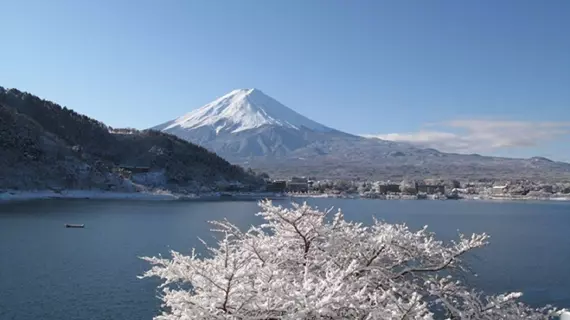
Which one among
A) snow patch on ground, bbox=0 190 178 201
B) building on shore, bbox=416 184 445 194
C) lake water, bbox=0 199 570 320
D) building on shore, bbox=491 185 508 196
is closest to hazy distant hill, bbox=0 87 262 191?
snow patch on ground, bbox=0 190 178 201

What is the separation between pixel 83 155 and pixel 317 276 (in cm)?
7786

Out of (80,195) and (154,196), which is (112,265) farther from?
(154,196)

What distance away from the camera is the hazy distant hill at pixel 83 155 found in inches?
2559

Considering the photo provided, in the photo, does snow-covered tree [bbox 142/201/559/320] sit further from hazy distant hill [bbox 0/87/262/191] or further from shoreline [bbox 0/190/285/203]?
hazy distant hill [bbox 0/87/262/191]

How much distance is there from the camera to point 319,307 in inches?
129

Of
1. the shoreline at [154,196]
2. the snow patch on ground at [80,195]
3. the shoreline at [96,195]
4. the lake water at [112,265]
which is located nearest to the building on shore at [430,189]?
the shoreline at [154,196]

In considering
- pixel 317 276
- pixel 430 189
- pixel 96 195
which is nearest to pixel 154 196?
pixel 96 195

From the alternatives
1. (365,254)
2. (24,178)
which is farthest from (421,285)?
(24,178)

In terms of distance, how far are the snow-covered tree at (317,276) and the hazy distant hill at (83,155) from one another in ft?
200

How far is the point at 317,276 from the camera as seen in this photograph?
4164 mm

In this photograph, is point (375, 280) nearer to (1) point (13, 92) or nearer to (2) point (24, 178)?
(2) point (24, 178)

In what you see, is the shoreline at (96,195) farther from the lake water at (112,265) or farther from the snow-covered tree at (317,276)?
the snow-covered tree at (317,276)

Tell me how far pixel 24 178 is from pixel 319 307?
214ft

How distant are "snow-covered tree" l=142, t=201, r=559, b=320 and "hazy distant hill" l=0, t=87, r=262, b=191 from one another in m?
60.9
